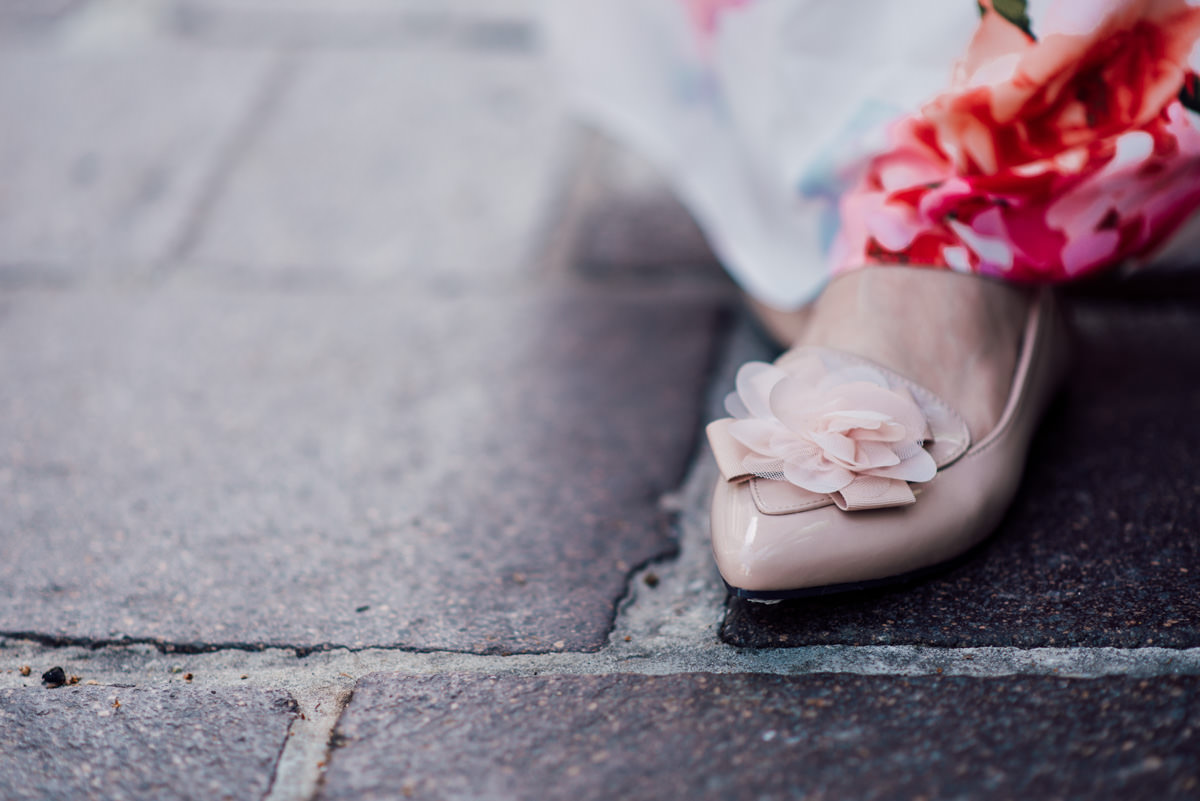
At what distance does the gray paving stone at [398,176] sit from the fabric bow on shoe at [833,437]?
508 mm

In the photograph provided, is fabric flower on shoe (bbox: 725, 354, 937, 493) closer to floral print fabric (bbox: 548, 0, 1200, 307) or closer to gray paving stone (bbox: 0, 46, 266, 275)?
floral print fabric (bbox: 548, 0, 1200, 307)

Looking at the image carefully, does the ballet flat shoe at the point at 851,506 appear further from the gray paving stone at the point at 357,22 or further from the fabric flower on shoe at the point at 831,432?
the gray paving stone at the point at 357,22

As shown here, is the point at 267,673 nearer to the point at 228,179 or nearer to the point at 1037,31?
the point at 1037,31

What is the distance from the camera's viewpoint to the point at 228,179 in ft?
4.10

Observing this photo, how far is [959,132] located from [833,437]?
0.80 feet

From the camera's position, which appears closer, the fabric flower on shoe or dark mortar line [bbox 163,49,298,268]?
the fabric flower on shoe

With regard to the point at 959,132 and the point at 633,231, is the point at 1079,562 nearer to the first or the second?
the point at 959,132

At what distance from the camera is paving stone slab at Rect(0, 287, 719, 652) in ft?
2.23

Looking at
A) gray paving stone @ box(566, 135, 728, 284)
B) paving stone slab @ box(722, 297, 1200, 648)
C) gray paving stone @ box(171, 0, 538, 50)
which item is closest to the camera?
paving stone slab @ box(722, 297, 1200, 648)

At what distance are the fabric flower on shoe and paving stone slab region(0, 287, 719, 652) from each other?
0.47 feet

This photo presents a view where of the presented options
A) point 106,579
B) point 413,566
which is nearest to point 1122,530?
point 413,566

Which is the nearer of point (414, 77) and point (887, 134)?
point (887, 134)

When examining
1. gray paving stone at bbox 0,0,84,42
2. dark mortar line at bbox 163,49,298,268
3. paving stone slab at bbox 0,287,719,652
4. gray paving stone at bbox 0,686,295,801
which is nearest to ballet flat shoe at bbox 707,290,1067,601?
paving stone slab at bbox 0,287,719,652

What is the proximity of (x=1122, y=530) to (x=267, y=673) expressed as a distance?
0.55 meters
